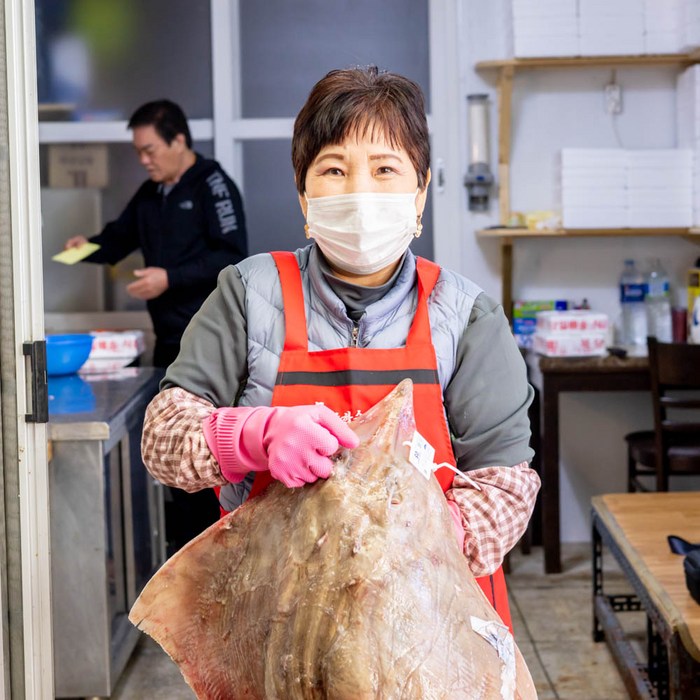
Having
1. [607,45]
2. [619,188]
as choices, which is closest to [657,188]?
[619,188]

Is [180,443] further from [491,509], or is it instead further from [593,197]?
[593,197]

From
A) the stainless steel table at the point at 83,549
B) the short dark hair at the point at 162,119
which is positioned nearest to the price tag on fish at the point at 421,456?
the stainless steel table at the point at 83,549

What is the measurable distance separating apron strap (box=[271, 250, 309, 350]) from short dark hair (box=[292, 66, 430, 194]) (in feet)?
0.45

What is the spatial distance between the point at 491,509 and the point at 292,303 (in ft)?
1.23

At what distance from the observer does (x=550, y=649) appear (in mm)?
3354

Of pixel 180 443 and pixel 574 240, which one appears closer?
pixel 180 443

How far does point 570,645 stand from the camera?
11.1ft

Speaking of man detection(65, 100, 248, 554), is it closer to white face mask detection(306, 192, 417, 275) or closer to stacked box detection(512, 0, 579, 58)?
stacked box detection(512, 0, 579, 58)

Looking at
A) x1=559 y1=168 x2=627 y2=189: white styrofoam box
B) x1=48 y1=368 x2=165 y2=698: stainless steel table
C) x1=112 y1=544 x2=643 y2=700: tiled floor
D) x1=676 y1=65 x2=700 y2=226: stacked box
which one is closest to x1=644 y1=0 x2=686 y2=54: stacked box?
x1=676 y1=65 x2=700 y2=226: stacked box

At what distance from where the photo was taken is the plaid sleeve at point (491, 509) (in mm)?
1257

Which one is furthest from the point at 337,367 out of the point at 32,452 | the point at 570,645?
A: the point at 570,645

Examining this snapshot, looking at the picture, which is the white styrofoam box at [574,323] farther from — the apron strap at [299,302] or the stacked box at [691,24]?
the apron strap at [299,302]

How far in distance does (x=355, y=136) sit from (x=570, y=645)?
2.56 m

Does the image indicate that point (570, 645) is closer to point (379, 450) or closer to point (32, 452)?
point (32, 452)
